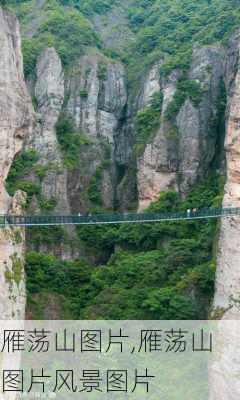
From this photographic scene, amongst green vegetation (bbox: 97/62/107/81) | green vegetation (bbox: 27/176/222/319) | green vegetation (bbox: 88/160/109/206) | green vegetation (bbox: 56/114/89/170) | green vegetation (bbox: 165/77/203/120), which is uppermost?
green vegetation (bbox: 97/62/107/81)

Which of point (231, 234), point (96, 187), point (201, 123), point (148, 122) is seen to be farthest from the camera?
point (96, 187)

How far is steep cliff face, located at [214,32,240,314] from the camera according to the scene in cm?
1938

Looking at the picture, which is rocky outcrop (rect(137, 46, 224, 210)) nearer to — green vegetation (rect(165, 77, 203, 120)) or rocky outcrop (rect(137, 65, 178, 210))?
rocky outcrop (rect(137, 65, 178, 210))

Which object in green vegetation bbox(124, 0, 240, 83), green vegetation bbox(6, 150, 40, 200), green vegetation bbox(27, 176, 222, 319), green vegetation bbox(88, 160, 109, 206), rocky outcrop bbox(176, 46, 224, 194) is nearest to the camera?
green vegetation bbox(27, 176, 222, 319)

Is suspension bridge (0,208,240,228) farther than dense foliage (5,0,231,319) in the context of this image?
No

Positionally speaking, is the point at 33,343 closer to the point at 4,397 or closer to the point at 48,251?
the point at 4,397

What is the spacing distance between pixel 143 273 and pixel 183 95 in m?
9.18

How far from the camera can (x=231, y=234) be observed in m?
19.8

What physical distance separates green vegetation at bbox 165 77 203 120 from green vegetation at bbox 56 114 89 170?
4.66 m

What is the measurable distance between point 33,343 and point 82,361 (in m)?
1.62

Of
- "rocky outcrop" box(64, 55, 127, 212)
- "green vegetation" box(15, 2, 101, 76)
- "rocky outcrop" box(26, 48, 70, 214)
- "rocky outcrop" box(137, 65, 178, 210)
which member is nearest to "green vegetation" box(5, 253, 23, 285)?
"rocky outcrop" box(26, 48, 70, 214)

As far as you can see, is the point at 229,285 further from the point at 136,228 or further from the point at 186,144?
the point at 186,144

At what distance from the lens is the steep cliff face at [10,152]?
19.2 meters

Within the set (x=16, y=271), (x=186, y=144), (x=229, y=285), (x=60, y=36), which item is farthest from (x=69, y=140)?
(x=229, y=285)
